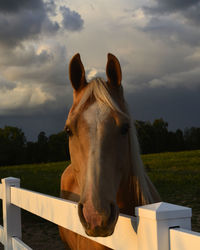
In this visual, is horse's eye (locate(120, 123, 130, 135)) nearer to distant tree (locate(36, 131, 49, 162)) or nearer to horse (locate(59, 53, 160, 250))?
horse (locate(59, 53, 160, 250))

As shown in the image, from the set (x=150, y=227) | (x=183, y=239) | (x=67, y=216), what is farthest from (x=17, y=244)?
(x=183, y=239)

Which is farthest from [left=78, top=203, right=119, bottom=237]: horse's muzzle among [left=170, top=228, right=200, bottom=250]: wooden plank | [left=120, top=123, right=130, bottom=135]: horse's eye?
[left=120, top=123, right=130, bottom=135]: horse's eye

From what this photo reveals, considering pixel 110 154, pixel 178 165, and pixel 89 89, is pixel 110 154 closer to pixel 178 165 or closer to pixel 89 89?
pixel 89 89

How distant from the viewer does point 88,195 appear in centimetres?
155

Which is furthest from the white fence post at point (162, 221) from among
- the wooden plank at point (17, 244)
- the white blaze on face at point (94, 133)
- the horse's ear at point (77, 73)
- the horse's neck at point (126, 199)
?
the wooden plank at point (17, 244)

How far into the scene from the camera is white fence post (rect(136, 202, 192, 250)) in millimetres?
1258

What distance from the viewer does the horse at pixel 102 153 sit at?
1.53m

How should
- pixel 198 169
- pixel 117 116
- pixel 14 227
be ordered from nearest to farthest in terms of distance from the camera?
pixel 117 116 < pixel 14 227 < pixel 198 169

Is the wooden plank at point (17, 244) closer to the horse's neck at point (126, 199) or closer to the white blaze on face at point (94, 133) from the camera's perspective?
the horse's neck at point (126, 199)

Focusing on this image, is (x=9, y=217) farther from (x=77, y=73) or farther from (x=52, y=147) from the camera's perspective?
(x=52, y=147)

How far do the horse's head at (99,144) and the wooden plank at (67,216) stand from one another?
0.10m

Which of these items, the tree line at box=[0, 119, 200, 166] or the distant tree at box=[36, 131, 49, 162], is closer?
the tree line at box=[0, 119, 200, 166]

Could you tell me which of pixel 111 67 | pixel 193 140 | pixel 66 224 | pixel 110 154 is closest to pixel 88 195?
pixel 110 154

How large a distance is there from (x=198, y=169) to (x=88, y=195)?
1680 cm
